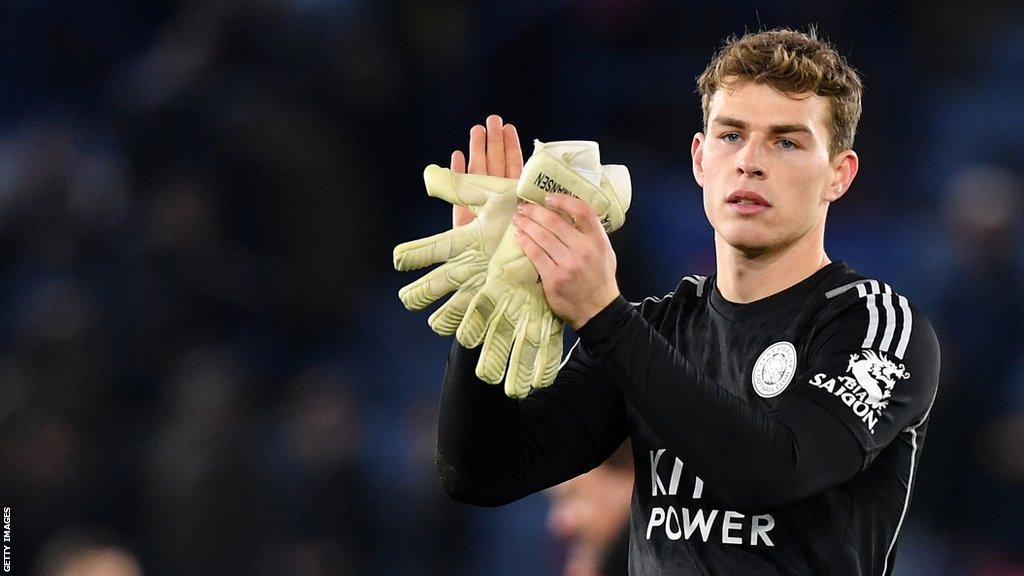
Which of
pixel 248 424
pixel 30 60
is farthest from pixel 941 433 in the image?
pixel 30 60

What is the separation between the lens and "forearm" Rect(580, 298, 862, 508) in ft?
5.18

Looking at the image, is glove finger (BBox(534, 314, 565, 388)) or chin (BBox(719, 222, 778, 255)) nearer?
glove finger (BBox(534, 314, 565, 388))

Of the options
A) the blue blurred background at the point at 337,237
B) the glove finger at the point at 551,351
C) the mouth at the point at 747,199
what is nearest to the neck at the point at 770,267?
the mouth at the point at 747,199

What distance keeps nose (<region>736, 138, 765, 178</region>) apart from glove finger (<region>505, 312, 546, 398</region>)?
50 centimetres

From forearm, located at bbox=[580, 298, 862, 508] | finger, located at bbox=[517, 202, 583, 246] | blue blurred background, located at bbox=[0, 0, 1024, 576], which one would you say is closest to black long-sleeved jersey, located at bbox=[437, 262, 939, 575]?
forearm, located at bbox=[580, 298, 862, 508]

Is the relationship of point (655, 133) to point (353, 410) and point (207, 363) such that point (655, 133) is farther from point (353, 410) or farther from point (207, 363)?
point (207, 363)

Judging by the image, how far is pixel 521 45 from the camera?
4883mm

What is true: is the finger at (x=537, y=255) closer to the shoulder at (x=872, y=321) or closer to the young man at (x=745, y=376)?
the young man at (x=745, y=376)

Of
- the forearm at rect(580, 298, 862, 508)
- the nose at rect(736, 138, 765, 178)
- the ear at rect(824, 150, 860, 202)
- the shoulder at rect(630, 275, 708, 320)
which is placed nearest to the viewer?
the forearm at rect(580, 298, 862, 508)

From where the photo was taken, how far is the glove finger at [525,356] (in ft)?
5.43

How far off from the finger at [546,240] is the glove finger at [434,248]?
0.18 metres

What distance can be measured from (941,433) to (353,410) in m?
2.14

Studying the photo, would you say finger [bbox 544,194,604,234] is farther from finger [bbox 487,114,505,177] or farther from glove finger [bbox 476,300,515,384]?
finger [bbox 487,114,505,177]

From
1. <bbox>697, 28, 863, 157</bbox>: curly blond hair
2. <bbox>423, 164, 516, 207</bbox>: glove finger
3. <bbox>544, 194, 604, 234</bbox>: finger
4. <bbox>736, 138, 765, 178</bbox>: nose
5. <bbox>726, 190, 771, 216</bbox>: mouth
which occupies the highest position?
<bbox>697, 28, 863, 157</bbox>: curly blond hair
